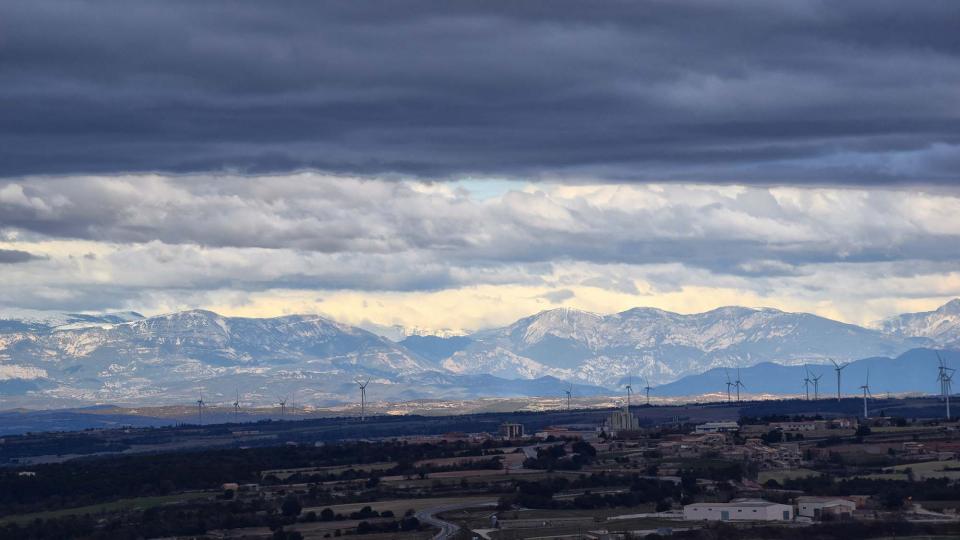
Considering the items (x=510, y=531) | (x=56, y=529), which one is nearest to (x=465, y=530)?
(x=510, y=531)

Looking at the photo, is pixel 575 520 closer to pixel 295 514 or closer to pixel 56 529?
pixel 295 514

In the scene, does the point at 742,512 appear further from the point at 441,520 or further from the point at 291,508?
the point at 291,508

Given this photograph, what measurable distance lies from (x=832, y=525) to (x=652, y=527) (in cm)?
1343

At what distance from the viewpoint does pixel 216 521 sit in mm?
182750

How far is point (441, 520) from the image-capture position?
17388 cm

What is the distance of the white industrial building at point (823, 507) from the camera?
163 metres

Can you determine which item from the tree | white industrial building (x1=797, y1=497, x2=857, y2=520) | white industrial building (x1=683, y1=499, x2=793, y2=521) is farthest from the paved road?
white industrial building (x1=797, y1=497, x2=857, y2=520)

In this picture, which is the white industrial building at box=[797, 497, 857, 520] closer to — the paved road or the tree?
the paved road

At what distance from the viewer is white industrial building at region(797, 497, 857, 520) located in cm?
16336

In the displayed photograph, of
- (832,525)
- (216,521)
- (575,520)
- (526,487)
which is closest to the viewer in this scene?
(832,525)

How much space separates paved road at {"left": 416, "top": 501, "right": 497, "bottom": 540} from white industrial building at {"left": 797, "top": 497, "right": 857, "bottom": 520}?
1063 inches

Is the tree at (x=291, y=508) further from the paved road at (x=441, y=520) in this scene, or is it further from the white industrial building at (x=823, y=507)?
the white industrial building at (x=823, y=507)

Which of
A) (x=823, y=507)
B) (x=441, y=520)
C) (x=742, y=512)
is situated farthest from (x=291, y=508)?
(x=823, y=507)

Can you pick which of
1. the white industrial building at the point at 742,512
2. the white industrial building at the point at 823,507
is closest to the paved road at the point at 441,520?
the white industrial building at the point at 742,512
